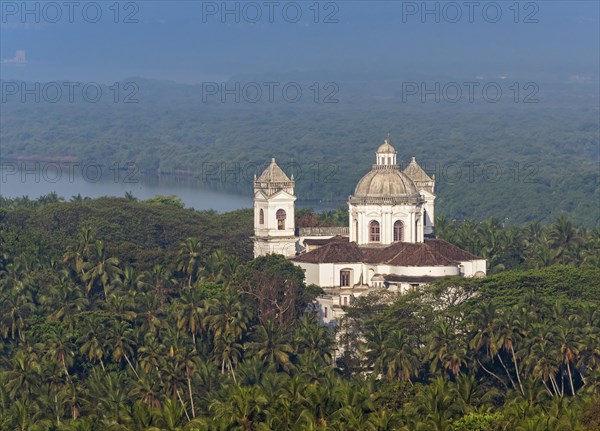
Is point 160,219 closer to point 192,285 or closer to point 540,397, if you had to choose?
point 192,285

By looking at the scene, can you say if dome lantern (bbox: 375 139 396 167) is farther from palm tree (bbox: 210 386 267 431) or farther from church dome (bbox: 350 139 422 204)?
palm tree (bbox: 210 386 267 431)

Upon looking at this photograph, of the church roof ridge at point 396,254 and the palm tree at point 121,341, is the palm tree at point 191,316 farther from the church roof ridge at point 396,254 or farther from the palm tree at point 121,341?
the church roof ridge at point 396,254

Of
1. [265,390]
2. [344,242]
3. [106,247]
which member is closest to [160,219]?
[106,247]

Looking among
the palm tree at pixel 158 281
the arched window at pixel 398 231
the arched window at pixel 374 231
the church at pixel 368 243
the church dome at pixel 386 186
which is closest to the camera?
the church at pixel 368 243

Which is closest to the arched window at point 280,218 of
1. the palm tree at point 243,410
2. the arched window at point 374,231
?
the arched window at point 374,231

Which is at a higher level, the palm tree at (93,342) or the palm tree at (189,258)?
the palm tree at (189,258)

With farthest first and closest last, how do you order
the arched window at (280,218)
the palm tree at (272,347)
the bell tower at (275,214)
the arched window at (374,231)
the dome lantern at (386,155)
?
the arched window at (280,218), the bell tower at (275,214), the dome lantern at (386,155), the arched window at (374,231), the palm tree at (272,347)

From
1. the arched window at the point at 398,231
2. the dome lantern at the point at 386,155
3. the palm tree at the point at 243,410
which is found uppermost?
the dome lantern at the point at 386,155
